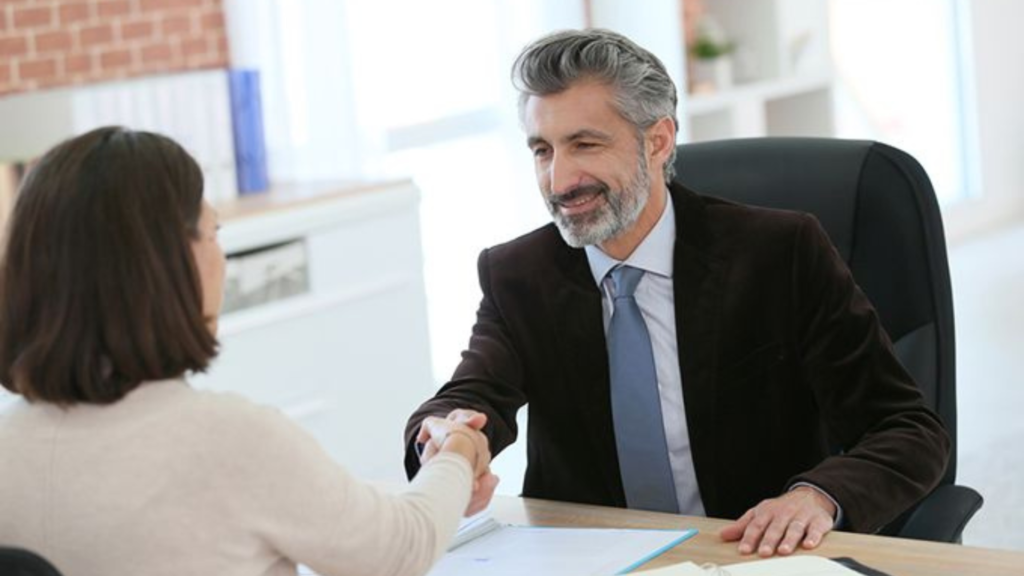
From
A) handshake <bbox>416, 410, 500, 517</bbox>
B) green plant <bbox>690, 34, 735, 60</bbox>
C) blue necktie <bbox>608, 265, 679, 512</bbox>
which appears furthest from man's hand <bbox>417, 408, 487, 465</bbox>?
green plant <bbox>690, 34, 735, 60</bbox>

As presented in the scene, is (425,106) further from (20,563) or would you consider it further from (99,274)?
(20,563)

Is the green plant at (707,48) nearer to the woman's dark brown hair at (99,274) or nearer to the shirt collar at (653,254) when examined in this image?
the shirt collar at (653,254)

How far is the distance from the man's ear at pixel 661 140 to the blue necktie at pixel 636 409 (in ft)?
0.58

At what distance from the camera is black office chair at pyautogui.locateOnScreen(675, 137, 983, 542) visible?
249 cm

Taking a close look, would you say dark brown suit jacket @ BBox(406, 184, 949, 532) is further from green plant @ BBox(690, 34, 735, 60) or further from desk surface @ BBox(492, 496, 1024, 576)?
green plant @ BBox(690, 34, 735, 60)

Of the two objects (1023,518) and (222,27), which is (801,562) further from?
(222,27)

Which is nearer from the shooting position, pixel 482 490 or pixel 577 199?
pixel 482 490

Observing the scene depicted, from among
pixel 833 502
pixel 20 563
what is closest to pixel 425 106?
pixel 833 502

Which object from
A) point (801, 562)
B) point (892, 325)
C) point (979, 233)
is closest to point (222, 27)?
point (892, 325)

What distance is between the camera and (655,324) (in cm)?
242

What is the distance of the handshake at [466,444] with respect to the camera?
1960 millimetres

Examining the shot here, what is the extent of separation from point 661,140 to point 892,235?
369 mm

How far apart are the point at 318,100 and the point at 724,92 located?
6.95 feet

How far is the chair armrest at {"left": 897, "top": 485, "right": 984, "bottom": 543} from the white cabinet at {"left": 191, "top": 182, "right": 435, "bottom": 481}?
86.8 inches
